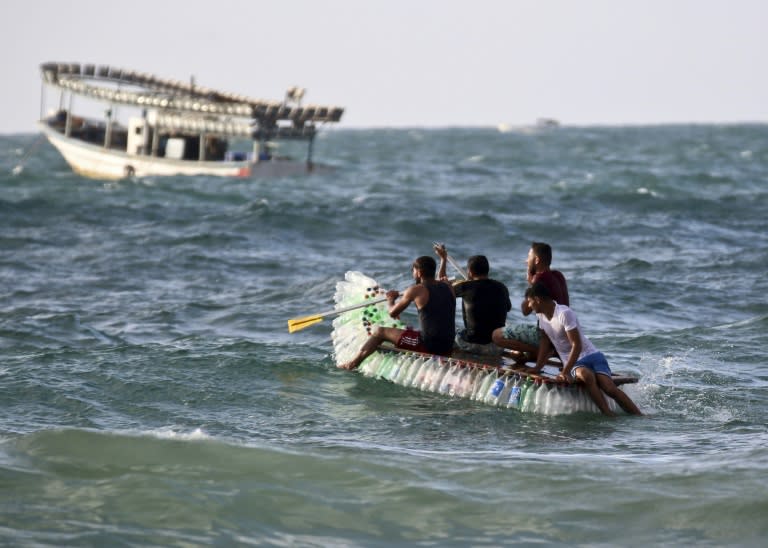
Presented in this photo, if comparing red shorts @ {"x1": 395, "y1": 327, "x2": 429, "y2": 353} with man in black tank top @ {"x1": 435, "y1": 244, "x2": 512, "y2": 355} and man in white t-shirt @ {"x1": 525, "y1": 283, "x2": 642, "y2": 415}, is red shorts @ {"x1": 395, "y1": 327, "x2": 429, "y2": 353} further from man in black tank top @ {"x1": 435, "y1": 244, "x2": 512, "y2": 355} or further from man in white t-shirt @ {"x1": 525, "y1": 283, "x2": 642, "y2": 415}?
man in white t-shirt @ {"x1": 525, "y1": 283, "x2": 642, "y2": 415}

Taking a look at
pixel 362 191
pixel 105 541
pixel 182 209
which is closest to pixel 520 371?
Answer: pixel 105 541

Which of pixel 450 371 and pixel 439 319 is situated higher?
pixel 439 319

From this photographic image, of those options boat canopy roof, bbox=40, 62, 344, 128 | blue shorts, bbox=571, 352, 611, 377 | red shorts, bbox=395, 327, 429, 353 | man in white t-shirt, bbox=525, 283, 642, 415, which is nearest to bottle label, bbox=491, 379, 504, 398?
man in white t-shirt, bbox=525, 283, 642, 415

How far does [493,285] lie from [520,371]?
1140mm

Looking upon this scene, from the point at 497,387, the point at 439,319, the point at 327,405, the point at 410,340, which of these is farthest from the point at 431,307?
the point at 327,405

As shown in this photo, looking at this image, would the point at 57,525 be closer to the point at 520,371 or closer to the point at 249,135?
the point at 520,371

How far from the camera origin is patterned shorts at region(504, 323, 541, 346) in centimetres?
1288

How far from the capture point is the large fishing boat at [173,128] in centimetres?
4478

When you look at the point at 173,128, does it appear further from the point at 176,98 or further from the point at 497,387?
the point at 497,387

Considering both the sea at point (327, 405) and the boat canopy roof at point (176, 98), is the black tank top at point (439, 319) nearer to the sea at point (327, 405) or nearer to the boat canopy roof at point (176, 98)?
the sea at point (327, 405)

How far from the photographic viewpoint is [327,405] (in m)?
13.2

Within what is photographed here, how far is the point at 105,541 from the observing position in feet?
28.5

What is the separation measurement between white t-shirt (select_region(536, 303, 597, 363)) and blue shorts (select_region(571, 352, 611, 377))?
41mm

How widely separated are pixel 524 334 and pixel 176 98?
34.7 m
